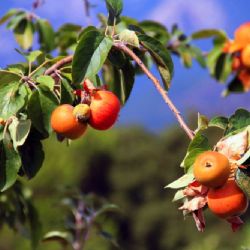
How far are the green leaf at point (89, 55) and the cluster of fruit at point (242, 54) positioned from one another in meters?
0.63

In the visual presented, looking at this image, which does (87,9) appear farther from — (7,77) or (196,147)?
(196,147)

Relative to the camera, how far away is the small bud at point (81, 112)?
104 cm

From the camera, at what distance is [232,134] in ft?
3.08

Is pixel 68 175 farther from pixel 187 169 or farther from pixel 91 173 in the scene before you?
pixel 187 169

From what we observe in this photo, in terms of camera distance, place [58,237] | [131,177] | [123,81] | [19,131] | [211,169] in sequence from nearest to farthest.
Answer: [211,169]
[19,131]
[123,81]
[58,237]
[131,177]

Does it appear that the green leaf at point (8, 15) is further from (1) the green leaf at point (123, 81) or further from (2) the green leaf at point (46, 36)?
(1) the green leaf at point (123, 81)

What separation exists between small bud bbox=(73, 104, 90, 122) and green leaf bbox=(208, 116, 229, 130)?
18cm

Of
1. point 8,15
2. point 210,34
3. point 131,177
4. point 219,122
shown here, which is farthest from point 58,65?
point 131,177

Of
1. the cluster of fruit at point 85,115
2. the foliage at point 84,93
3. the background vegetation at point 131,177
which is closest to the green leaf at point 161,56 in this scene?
the foliage at point 84,93

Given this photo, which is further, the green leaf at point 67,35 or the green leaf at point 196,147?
the green leaf at point 67,35

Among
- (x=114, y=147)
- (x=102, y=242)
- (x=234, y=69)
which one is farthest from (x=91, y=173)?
(x=234, y=69)

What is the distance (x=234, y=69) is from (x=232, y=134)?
3.11 ft

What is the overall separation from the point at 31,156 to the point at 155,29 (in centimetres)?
97

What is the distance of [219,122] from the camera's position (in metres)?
0.98
